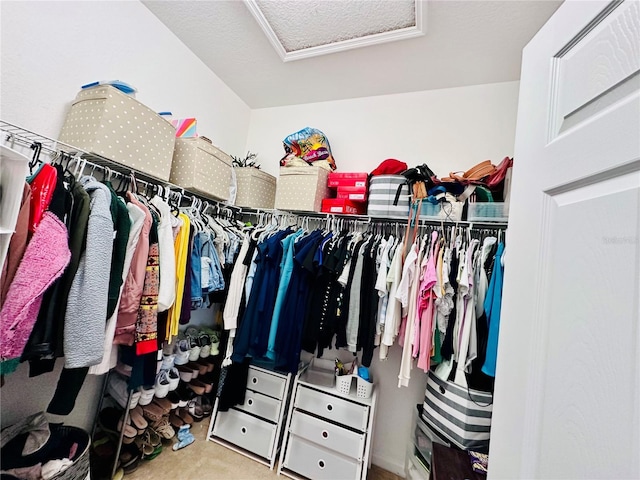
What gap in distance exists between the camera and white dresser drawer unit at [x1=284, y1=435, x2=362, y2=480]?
1.60m

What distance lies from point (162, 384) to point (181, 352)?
0.67 feet

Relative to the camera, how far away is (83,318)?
96 centimetres

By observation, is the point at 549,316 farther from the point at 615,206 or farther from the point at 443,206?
the point at 443,206

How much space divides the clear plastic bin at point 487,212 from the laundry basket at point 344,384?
51.1 inches

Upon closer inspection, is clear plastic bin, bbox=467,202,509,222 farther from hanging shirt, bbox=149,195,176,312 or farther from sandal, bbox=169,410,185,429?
Answer: sandal, bbox=169,410,185,429

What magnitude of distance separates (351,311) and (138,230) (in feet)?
4.04

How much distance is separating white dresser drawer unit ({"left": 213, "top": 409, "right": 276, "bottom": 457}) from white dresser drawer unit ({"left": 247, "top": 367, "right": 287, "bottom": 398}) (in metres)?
0.19

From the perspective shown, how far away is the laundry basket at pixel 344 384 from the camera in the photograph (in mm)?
1736

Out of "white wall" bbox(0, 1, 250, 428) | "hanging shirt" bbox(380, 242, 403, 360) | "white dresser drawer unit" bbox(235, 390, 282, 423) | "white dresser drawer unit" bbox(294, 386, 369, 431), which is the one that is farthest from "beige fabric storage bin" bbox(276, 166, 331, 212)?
"white dresser drawer unit" bbox(235, 390, 282, 423)

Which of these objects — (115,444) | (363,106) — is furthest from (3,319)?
(363,106)

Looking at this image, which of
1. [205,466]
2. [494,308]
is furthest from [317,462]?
[494,308]

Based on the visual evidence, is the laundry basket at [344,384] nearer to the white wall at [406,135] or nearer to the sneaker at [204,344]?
the white wall at [406,135]

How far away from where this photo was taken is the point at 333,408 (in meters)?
Answer: 1.71

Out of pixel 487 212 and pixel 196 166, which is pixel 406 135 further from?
pixel 196 166
